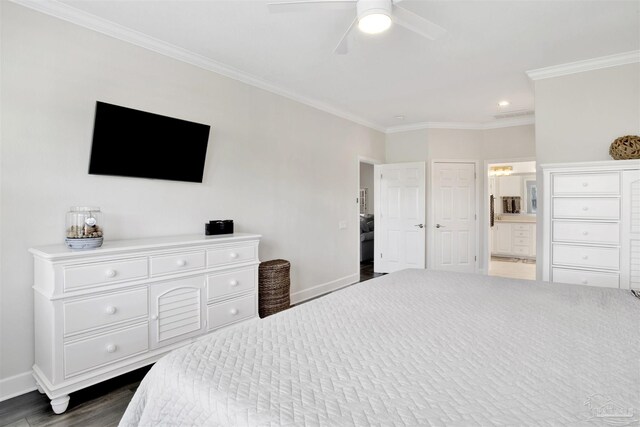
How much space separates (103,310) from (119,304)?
94 mm

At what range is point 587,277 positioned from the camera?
2.90 m

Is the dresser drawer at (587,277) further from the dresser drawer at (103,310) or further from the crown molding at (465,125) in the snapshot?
the dresser drawer at (103,310)

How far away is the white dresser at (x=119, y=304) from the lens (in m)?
1.98

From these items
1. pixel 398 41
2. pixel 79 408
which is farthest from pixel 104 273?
pixel 398 41

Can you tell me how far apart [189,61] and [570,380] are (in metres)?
3.46

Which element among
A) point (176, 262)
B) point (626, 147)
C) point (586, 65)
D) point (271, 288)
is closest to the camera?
point (176, 262)

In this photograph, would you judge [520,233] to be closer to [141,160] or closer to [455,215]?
[455,215]

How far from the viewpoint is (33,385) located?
7.34 feet

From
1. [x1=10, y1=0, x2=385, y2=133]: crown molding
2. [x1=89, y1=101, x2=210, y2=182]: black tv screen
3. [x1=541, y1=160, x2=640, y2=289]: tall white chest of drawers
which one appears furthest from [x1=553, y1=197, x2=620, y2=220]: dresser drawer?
[x1=89, y1=101, x2=210, y2=182]: black tv screen

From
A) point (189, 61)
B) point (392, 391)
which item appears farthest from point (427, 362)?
point (189, 61)

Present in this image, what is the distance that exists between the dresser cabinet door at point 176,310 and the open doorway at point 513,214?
21.5 ft

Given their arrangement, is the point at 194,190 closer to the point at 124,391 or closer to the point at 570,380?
the point at 124,391

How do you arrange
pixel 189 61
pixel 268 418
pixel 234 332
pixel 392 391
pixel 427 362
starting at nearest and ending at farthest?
1. pixel 268 418
2. pixel 392 391
3. pixel 427 362
4. pixel 234 332
5. pixel 189 61

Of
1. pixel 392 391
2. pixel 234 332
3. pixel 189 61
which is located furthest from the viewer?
pixel 189 61
